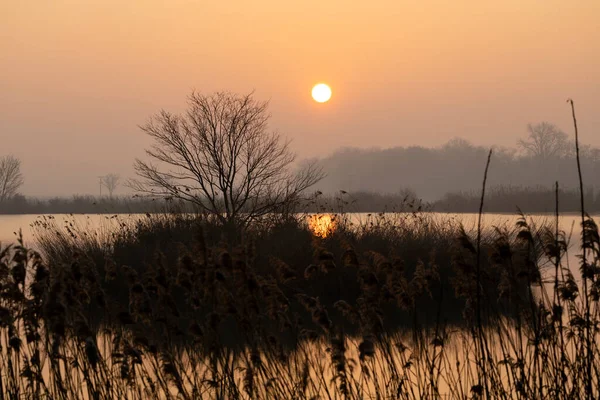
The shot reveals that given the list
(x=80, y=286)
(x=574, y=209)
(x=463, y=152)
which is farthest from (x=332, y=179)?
(x=80, y=286)

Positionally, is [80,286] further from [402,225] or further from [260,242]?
[402,225]

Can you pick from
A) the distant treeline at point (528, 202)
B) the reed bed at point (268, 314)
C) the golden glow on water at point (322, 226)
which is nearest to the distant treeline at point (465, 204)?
the distant treeline at point (528, 202)

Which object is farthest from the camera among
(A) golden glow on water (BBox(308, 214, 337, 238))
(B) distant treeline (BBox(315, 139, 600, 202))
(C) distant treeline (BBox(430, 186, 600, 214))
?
(B) distant treeline (BBox(315, 139, 600, 202))

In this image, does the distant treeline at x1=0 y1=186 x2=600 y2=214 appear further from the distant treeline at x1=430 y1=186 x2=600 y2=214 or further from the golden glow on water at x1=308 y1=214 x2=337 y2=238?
the golden glow on water at x1=308 y1=214 x2=337 y2=238

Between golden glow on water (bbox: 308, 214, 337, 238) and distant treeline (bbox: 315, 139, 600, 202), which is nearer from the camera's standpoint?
golden glow on water (bbox: 308, 214, 337, 238)

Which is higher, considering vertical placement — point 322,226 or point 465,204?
point 465,204

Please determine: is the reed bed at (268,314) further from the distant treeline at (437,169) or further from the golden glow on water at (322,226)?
the distant treeline at (437,169)

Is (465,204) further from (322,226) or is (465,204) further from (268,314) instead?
(268,314)

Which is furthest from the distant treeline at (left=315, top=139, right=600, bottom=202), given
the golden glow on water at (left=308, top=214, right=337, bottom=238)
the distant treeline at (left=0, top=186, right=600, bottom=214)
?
the golden glow on water at (left=308, top=214, right=337, bottom=238)

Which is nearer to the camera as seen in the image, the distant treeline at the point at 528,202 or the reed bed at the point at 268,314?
the reed bed at the point at 268,314

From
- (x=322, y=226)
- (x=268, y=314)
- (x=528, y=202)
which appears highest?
(x=528, y=202)

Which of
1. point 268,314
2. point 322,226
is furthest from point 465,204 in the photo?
point 268,314

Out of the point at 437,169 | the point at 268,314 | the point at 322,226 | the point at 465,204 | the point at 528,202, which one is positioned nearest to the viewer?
the point at 268,314

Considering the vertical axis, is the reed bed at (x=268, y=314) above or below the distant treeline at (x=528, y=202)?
below
